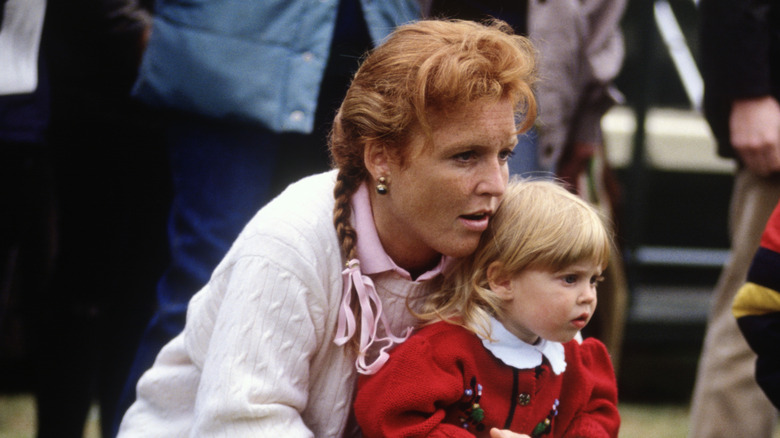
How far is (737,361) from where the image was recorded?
104 inches

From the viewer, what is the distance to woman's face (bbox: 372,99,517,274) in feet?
6.17

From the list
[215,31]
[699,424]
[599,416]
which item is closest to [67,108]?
[215,31]

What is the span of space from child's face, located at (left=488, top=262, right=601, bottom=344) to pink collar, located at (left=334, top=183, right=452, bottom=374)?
192 mm

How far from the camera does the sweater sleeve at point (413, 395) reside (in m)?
1.85

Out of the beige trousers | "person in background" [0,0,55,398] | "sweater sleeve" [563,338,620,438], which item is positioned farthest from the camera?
the beige trousers

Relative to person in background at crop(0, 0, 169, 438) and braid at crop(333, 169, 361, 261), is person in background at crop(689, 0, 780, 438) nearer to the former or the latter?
braid at crop(333, 169, 361, 261)

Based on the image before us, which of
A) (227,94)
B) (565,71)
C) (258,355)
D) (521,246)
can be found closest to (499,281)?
(521,246)

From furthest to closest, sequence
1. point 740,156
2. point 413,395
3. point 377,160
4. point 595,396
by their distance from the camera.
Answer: point 740,156, point 595,396, point 377,160, point 413,395

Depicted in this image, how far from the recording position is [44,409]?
295 cm

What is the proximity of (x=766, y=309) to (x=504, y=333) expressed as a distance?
598mm

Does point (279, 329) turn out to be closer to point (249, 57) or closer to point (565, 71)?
point (249, 57)

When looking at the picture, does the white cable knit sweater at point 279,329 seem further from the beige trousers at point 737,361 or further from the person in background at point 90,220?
the beige trousers at point 737,361

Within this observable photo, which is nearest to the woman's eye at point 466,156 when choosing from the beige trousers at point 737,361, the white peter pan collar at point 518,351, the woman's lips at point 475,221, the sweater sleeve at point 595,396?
the woman's lips at point 475,221

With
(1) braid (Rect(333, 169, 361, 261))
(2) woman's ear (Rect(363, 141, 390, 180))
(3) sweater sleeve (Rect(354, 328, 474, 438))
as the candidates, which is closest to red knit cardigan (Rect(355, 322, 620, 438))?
(3) sweater sleeve (Rect(354, 328, 474, 438))
